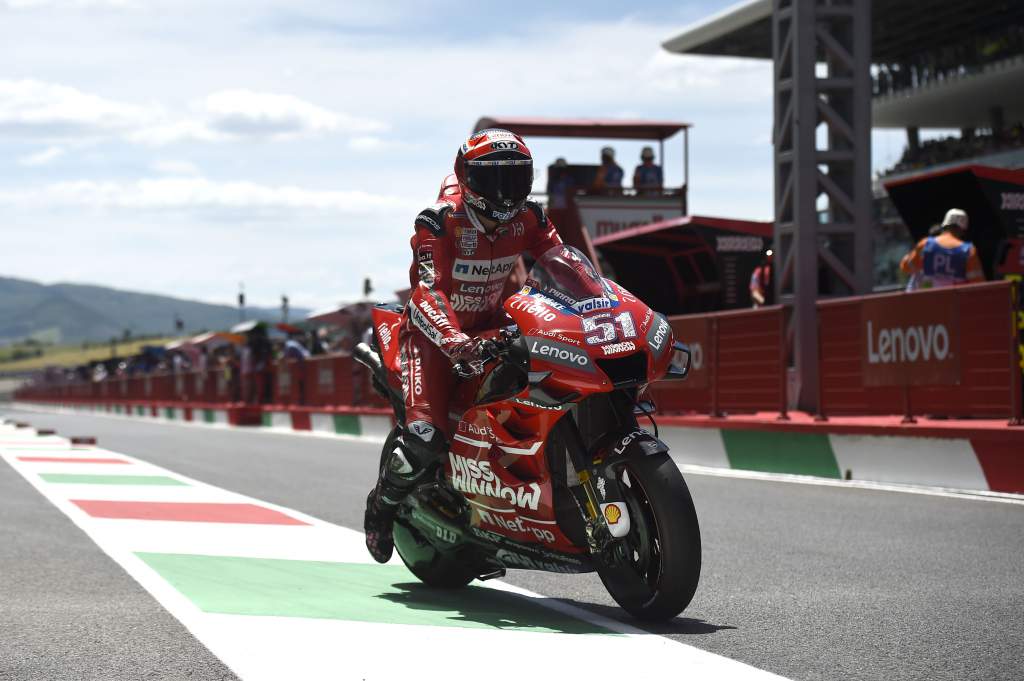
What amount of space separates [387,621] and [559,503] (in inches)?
30.0

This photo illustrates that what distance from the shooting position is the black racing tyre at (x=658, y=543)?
4.92 m

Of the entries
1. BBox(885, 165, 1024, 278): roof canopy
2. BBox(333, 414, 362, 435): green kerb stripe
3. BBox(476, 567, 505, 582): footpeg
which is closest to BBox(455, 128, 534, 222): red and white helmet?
BBox(476, 567, 505, 582): footpeg

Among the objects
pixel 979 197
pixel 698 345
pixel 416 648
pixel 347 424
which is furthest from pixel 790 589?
pixel 347 424

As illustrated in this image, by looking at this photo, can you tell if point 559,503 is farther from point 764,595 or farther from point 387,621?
point 764,595

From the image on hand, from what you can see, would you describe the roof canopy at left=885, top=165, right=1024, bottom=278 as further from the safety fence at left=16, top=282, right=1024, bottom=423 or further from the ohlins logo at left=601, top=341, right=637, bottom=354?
the ohlins logo at left=601, top=341, right=637, bottom=354

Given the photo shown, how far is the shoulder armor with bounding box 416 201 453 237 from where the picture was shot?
5875 mm

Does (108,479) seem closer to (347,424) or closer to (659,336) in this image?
(659,336)

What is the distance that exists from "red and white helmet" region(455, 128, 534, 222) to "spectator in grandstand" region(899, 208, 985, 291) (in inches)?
286

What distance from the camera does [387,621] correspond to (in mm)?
5211

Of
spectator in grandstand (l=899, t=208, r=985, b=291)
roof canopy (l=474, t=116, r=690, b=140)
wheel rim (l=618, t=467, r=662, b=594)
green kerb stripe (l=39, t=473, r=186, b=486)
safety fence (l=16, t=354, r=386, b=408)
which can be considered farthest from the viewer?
roof canopy (l=474, t=116, r=690, b=140)

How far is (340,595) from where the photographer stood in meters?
5.86

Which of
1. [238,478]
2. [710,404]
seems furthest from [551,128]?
[238,478]

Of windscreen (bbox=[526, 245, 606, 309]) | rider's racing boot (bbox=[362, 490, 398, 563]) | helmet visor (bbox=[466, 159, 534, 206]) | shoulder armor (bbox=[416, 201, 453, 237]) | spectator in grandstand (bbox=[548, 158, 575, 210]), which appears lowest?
rider's racing boot (bbox=[362, 490, 398, 563])

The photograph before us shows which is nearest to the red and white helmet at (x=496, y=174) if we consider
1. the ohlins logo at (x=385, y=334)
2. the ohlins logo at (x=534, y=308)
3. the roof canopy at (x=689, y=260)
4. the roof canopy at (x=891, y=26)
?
the ohlins logo at (x=534, y=308)
